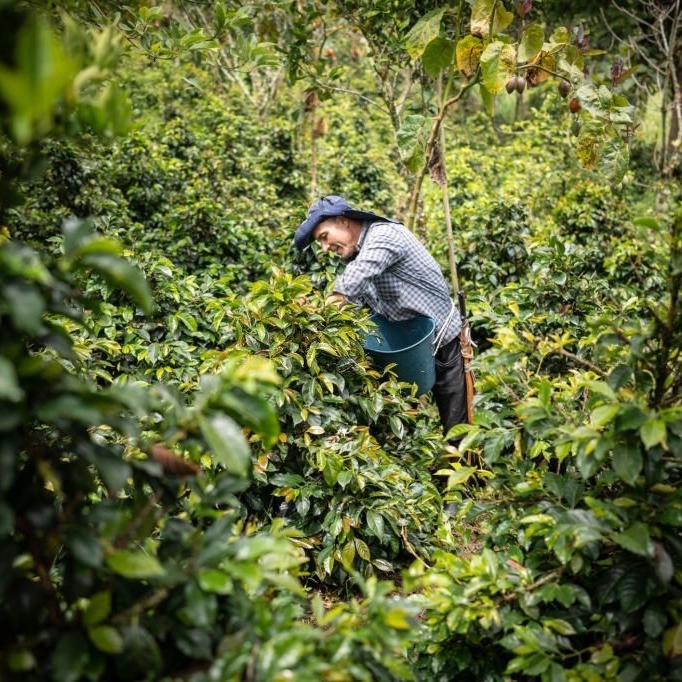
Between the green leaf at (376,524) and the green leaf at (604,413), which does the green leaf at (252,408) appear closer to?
the green leaf at (604,413)

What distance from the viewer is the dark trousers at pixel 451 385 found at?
3760 millimetres

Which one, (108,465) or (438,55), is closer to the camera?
(108,465)

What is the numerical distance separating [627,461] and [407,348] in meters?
1.77

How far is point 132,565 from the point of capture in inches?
43.2

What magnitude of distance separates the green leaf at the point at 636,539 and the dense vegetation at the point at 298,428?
11 millimetres

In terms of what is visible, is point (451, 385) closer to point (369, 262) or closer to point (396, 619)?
point (369, 262)

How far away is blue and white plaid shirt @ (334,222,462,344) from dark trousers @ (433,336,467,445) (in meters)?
0.09

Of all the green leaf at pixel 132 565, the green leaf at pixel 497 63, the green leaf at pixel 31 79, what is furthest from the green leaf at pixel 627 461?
the green leaf at pixel 497 63

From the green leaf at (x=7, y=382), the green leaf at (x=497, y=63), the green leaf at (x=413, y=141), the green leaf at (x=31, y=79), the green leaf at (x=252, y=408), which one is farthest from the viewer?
the green leaf at (x=413, y=141)

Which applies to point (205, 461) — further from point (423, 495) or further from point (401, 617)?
point (401, 617)

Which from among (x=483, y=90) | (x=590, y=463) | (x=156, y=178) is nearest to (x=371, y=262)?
(x=483, y=90)

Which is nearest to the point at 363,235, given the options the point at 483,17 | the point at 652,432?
the point at 483,17

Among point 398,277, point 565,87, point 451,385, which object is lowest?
point 451,385

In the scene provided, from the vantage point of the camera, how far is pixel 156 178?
18.5 ft
